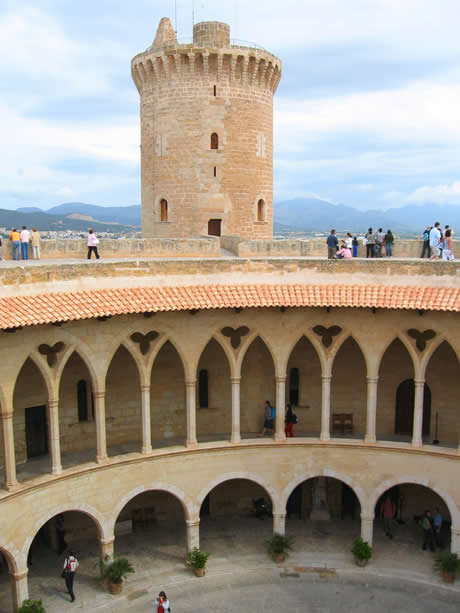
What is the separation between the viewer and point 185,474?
74.0 ft

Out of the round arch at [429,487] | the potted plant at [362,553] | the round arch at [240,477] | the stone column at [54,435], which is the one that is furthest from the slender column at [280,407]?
the stone column at [54,435]

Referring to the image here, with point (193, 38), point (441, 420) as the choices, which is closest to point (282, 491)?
point (441, 420)

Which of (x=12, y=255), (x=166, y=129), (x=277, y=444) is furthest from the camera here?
(x=166, y=129)

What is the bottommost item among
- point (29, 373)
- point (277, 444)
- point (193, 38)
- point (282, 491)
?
point (282, 491)

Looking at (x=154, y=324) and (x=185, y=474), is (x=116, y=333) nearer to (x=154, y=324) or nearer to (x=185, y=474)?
(x=154, y=324)

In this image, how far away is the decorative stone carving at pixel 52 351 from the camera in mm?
19828

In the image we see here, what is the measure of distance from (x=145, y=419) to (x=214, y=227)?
13082mm

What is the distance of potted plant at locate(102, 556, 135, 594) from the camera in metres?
20.9

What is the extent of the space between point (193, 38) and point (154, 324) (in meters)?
17.7

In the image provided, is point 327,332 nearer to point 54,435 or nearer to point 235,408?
point 235,408

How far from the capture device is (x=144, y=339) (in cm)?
2186

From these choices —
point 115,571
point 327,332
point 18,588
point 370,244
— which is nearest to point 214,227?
point 370,244

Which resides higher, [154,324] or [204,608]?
[154,324]

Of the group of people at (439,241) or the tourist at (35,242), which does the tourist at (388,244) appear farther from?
the tourist at (35,242)
